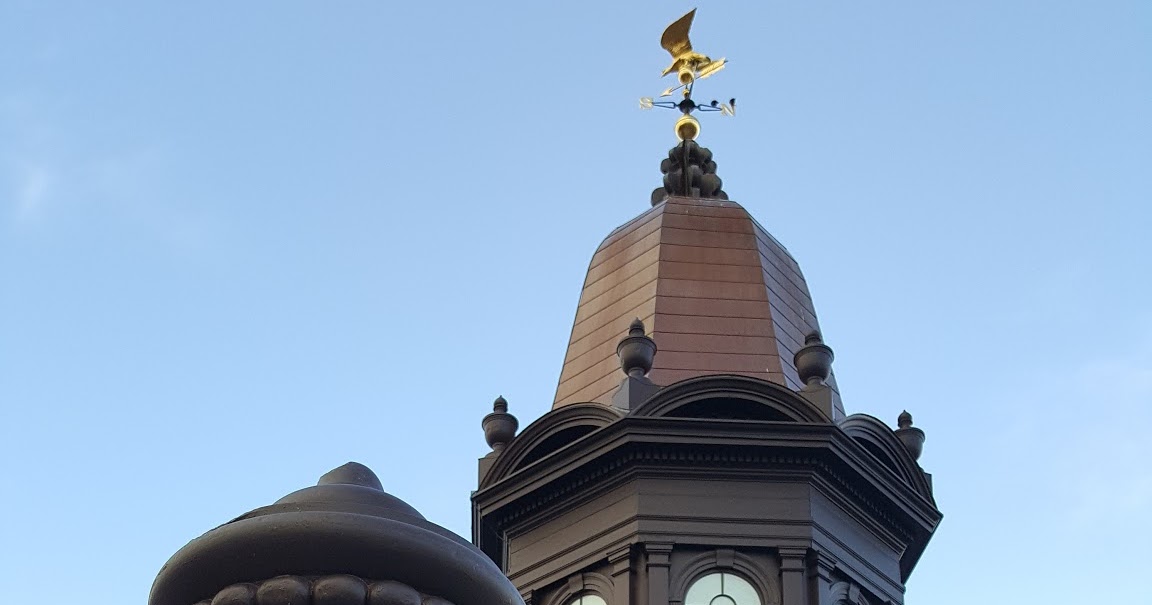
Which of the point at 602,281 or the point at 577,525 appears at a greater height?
the point at 602,281

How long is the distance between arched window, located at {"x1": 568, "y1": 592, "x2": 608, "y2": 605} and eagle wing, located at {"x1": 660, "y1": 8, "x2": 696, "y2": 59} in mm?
12159

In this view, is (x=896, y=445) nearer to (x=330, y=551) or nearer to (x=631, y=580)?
(x=631, y=580)

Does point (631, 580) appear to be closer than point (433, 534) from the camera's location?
No

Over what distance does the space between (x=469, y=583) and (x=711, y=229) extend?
21.4m

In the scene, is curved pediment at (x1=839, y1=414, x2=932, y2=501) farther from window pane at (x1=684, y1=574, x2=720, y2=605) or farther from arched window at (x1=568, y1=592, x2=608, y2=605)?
arched window at (x1=568, y1=592, x2=608, y2=605)

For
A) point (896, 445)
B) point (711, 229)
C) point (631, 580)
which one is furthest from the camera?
point (711, 229)

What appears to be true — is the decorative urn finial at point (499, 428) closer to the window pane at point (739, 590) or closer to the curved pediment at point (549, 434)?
the curved pediment at point (549, 434)

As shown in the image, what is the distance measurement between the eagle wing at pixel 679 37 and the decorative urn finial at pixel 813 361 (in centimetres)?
892

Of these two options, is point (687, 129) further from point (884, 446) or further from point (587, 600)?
point (587, 600)

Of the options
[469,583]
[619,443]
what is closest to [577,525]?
[619,443]

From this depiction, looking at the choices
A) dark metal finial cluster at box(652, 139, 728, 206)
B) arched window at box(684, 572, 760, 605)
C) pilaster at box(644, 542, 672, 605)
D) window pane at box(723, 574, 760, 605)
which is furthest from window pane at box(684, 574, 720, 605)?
dark metal finial cluster at box(652, 139, 728, 206)

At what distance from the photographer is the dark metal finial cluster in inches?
1209

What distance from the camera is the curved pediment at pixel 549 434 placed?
24.4 metres

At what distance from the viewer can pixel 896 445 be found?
990 inches
